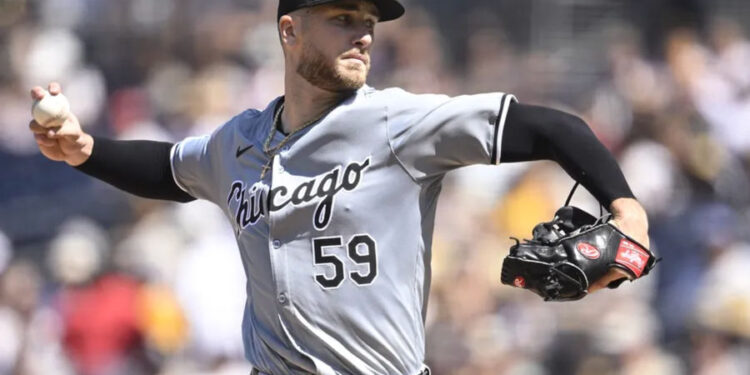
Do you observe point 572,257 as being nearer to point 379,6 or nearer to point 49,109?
point 379,6

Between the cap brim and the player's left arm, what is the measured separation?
2.13 feet

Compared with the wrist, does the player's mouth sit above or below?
above

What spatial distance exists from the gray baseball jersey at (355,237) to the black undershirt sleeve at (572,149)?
223 millimetres

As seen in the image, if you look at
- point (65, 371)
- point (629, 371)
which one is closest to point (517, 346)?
point (629, 371)

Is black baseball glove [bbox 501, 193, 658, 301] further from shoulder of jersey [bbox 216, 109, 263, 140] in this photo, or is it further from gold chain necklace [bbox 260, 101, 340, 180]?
shoulder of jersey [bbox 216, 109, 263, 140]

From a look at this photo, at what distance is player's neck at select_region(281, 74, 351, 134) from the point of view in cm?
357

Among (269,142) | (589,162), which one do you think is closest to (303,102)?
(269,142)

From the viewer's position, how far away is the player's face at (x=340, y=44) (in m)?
3.49

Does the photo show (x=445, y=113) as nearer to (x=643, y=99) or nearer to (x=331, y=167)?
(x=331, y=167)

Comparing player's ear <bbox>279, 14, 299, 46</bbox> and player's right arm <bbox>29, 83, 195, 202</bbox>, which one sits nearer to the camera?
player's ear <bbox>279, 14, 299, 46</bbox>

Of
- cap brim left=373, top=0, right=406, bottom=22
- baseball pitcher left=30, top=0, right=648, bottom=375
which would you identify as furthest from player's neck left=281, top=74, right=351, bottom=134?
cap brim left=373, top=0, right=406, bottom=22

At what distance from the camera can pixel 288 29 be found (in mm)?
3680

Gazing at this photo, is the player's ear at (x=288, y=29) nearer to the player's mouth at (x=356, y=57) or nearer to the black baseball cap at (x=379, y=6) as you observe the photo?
the black baseball cap at (x=379, y=6)

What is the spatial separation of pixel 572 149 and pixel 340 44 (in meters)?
0.80
